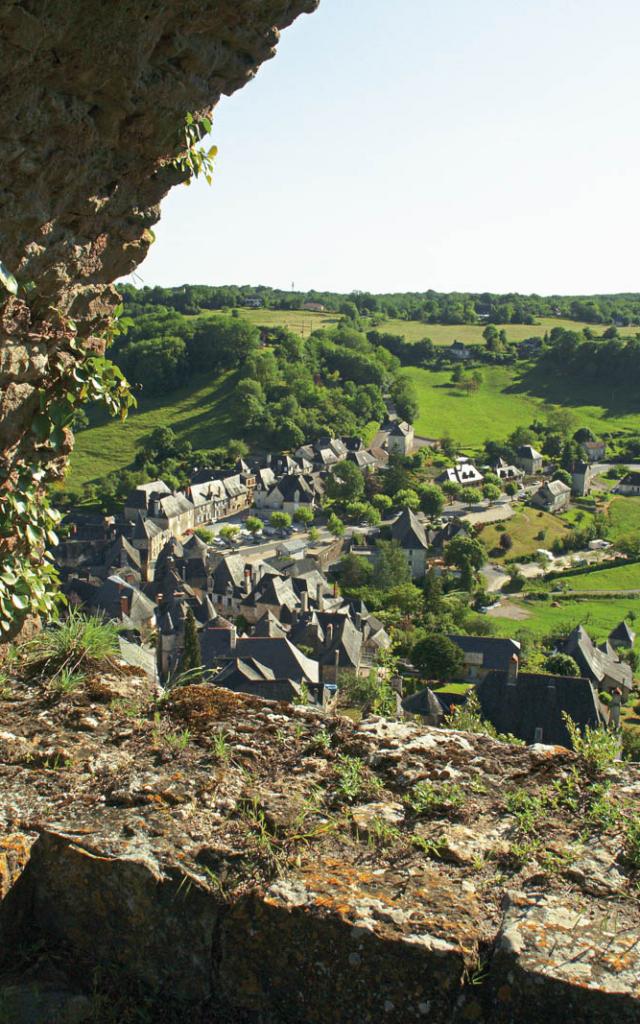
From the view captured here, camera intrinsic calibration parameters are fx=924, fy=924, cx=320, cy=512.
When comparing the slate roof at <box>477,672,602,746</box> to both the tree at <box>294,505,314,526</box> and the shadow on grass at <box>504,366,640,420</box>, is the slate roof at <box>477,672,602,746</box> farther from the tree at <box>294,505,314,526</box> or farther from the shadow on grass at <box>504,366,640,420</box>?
the shadow on grass at <box>504,366,640,420</box>

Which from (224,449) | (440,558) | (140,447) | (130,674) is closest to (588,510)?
(440,558)

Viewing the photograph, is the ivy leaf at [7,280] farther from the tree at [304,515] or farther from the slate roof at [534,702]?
the tree at [304,515]

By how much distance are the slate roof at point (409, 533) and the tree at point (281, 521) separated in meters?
10.9

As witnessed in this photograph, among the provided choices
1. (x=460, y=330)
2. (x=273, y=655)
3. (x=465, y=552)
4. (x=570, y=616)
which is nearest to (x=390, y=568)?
(x=465, y=552)

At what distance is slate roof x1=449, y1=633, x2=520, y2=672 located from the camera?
5041 centimetres

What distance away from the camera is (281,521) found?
290ft

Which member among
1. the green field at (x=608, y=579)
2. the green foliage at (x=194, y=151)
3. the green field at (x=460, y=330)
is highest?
the green field at (x=460, y=330)

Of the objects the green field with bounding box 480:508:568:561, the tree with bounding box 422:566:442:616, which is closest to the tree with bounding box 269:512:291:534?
the green field with bounding box 480:508:568:561

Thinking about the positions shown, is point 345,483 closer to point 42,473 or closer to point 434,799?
point 42,473

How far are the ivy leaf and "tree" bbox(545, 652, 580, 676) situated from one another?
47.5 m

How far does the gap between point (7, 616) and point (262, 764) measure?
198cm

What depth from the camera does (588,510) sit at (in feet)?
323

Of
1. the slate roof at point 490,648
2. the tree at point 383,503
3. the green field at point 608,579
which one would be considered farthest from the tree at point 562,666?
the tree at point 383,503

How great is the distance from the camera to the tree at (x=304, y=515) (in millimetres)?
89719
